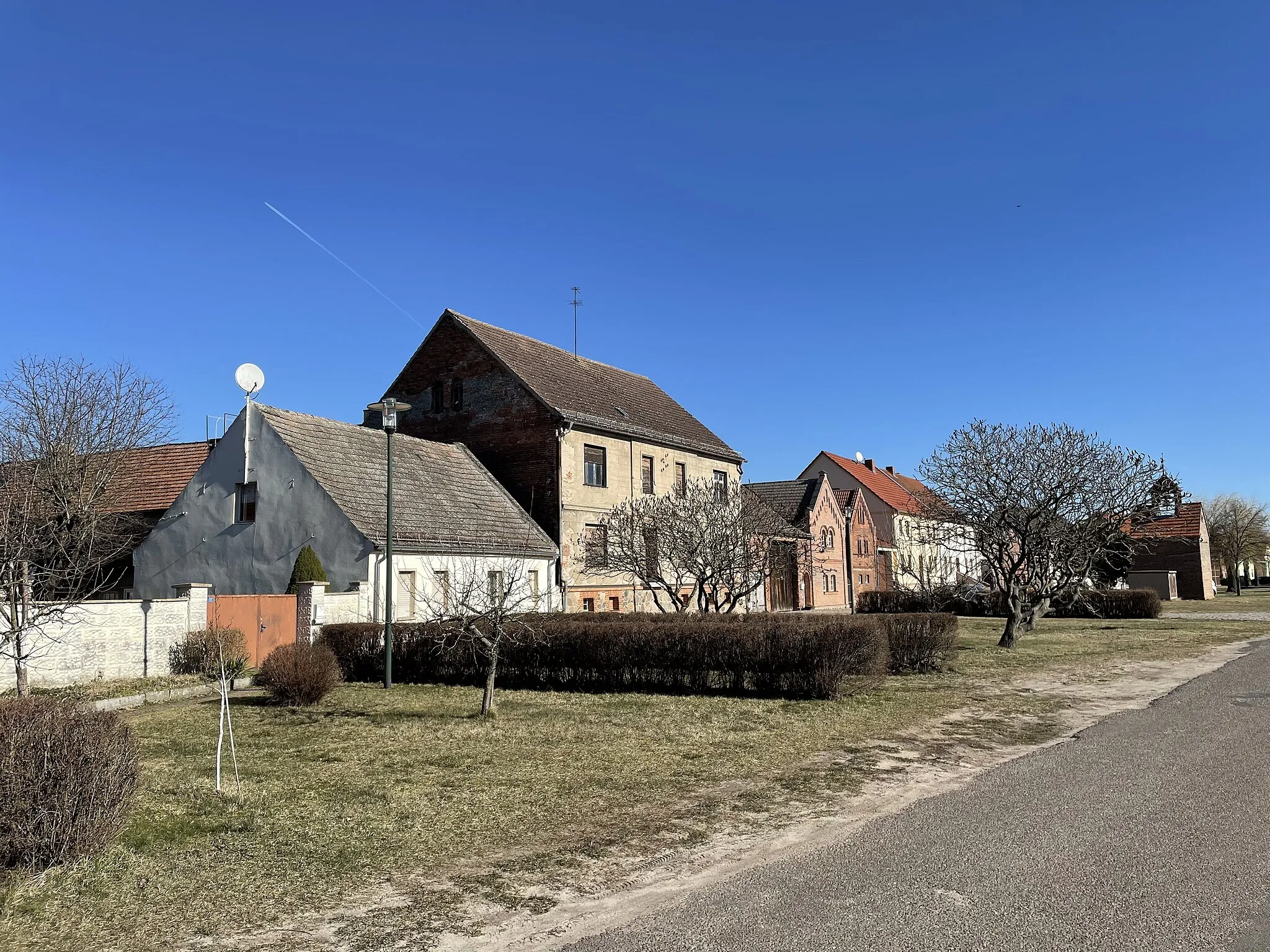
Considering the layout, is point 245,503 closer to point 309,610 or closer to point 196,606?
point 196,606

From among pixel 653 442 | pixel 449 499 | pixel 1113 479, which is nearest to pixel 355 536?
pixel 449 499

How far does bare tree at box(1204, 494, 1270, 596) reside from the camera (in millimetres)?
75312

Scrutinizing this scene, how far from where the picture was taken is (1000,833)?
22.6ft

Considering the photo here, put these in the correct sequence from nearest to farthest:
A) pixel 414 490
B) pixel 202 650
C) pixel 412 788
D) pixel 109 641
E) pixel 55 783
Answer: pixel 55 783
pixel 412 788
pixel 109 641
pixel 202 650
pixel 414 490

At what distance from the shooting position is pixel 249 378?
1008 inches

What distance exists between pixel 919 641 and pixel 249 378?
782 inches

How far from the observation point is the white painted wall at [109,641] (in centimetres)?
1695

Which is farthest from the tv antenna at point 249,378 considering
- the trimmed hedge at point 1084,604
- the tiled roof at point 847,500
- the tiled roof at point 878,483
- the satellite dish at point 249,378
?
the tiled roof at point 878,483

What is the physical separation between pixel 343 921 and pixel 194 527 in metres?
22.7

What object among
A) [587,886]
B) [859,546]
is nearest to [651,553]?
[587,886]

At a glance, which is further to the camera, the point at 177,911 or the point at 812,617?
the point at 812,617

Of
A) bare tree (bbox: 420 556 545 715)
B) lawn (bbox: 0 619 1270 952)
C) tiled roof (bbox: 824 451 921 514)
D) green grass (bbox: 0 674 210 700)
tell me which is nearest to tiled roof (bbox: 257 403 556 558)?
bare tree (bbox: 420 556 545 715)

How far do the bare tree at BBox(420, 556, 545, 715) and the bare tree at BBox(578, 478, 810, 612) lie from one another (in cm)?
312

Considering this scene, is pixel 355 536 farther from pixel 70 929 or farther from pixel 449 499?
pixel 70 929
